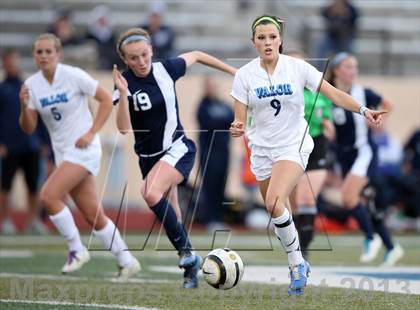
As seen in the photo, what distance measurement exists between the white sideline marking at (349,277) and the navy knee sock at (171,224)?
87cm

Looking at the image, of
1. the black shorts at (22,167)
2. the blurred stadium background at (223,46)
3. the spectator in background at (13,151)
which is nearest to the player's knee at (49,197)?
the spectator in background at (13,151)

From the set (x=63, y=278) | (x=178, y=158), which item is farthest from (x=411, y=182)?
(x=178, y=158)

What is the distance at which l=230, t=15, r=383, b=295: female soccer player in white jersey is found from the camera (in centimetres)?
761

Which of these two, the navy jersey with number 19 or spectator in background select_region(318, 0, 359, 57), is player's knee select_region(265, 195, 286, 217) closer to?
the navy jersey with number 19

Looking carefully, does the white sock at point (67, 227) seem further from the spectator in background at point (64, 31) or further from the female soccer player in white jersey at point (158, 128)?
the spectator in background at point (64, 31)

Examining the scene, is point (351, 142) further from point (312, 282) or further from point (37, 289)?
point (37, 289)

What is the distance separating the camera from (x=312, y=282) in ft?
29.3

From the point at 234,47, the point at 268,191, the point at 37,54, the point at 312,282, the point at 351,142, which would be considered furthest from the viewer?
the point at 234,47

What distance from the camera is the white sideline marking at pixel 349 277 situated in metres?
8.54

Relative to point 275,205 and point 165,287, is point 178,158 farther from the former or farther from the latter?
point 275,205

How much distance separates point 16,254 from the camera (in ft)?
40.1

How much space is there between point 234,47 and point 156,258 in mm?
8657

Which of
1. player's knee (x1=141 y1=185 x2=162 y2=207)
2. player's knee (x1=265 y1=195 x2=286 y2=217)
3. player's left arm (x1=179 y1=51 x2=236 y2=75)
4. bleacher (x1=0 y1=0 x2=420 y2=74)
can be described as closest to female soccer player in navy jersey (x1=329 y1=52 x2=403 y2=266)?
player's left arm (x1=179 y1=51 x2=236 y2=75)

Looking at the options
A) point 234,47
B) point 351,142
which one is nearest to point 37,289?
point 351,142
